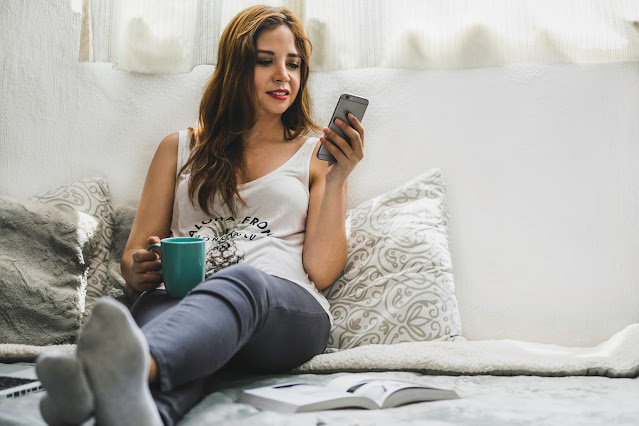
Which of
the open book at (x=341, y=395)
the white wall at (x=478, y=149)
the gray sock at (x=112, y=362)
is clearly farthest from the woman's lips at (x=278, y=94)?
the gray sock at (x=112, y=362)

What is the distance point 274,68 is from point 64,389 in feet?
3.27

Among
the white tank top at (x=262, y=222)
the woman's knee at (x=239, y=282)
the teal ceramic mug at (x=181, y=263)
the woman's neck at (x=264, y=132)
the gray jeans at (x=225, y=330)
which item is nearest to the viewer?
the gray jeans at (x=225, y=330)

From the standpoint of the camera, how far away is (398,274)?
148 cm

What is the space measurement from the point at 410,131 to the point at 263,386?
91 centimetres

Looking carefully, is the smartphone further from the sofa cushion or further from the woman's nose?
the sofa cushion

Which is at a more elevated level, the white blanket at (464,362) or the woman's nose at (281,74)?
the woman's nose at (281,74)

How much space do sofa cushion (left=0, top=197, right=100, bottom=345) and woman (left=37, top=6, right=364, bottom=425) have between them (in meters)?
0.16

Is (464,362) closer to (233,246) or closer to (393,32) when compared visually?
(233,246)

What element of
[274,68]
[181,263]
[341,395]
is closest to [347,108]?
[274,68]

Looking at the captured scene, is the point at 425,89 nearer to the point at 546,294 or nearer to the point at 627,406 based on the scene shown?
the point at 546,294

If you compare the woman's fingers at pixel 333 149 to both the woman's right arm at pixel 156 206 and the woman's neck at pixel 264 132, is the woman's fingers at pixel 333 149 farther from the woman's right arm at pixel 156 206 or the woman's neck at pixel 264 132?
the woman's right arm at pixel 156 206

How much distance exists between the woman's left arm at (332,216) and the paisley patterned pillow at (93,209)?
1.77 ft

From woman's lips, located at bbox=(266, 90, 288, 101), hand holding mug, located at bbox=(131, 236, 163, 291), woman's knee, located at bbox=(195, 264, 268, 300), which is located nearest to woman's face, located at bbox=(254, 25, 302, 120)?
woman's lips, located at bbox=(266, 90, 288, 101)

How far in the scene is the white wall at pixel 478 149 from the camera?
5.44 feet
